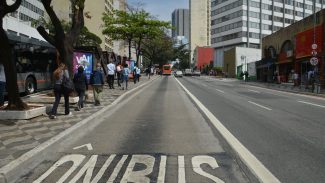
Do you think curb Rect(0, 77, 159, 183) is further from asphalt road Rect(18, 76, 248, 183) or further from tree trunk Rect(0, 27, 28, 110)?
tree trunk Rect(0, 27, 28, 110)

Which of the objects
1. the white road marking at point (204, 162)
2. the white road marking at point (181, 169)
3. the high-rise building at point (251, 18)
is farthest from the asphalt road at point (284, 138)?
the high-rise building at point (251, 18)

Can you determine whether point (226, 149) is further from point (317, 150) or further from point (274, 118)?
point (274, 118)

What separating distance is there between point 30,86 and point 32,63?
1298 mm

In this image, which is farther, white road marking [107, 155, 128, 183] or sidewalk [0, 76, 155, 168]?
sidewalk [0, 76, 155, 168]

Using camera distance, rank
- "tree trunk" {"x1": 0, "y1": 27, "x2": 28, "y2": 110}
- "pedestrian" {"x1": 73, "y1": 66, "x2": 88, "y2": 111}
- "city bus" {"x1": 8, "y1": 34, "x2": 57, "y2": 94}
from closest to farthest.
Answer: "tree trunk" {"x1": 0, "y1": 27, "x2": 28, "y2": 110}
"pedestrian" {"x1": 73, "y1": 66, "x2": 88, "y2": 111}
"city bus" {"x1": 8, "y1": 34, "x2": 57, "y2": 94}

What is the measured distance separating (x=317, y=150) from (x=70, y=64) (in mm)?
12510

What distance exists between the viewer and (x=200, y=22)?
190 meters

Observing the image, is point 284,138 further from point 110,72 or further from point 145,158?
point 110,72

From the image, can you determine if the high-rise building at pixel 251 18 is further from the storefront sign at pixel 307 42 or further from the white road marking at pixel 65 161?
the white road marking at pixel 65 161

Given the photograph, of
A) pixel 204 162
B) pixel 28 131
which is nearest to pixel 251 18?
pixel 28 131

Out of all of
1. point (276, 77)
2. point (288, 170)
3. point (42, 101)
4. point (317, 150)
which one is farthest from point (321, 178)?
point (276, 77)

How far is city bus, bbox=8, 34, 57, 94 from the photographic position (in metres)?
23.2

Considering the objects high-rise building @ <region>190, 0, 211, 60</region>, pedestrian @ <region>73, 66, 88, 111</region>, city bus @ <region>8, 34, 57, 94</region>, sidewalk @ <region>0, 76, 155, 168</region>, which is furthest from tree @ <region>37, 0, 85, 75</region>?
high-rise building @ <region>190, 0, 211, 60</region>

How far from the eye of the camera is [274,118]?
15617mm
